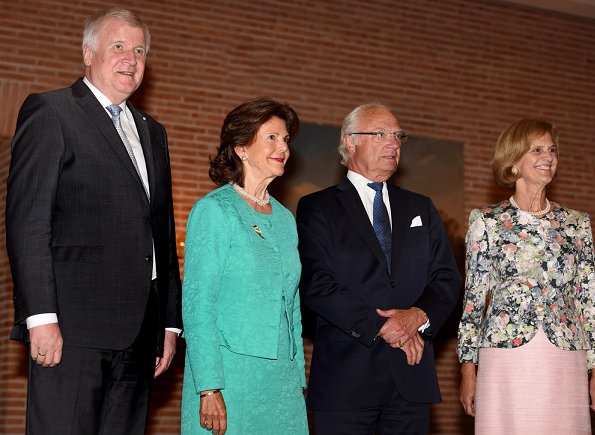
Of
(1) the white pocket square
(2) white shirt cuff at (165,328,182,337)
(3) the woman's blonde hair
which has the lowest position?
(2) white shirt cuff at (165,328,182,337)

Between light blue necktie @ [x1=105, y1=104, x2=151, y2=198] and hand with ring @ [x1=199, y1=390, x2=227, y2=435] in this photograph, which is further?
light blue necktie @ [x1=105, y1=104, x2=151, y2=198]

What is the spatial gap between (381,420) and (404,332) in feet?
1.38

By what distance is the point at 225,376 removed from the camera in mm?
3334

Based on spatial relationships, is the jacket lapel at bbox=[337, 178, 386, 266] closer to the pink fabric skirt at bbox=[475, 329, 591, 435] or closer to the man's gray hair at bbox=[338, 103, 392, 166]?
the man's gray hair at bbox=[338, 103, 392, 166]

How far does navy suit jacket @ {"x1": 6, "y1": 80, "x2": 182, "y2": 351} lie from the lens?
3.02 meters

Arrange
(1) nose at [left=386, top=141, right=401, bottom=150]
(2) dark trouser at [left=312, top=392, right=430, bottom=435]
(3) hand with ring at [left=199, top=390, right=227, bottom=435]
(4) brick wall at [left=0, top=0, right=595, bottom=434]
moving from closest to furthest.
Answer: (3) hand with ring at [left=199, top=390, right=227, bottom=435] < (2) dark trouser at [left=312, top=392, right=430, bottom=435] < (1) nose at [left=386, top=141, right=401, bottom=150] < (4) brick wall at [left=0, top=0, right=595, bottom=434]

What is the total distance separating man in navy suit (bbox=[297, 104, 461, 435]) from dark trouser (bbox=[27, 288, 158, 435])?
1.01 metres

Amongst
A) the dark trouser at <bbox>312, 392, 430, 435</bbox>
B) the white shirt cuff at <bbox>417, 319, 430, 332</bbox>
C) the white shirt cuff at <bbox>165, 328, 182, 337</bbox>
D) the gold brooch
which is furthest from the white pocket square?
the white shirt cuff at <bbox>165, 328, 182, 337</bbox>

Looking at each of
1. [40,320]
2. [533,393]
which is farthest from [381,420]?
[40,320]

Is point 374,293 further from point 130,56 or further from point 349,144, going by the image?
point 130,56

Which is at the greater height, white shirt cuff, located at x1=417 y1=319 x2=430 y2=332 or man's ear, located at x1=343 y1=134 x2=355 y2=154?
man's ear, located at x1=343 y1=134 x2=355 y2=154

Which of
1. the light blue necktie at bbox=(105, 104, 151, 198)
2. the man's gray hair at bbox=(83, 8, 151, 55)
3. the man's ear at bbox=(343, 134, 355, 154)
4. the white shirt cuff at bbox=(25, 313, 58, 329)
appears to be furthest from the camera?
the man's ear at bbox=(343, 134, 355, 154)

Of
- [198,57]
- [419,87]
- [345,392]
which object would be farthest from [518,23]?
[345,392]

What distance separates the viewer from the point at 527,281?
13.2ft
